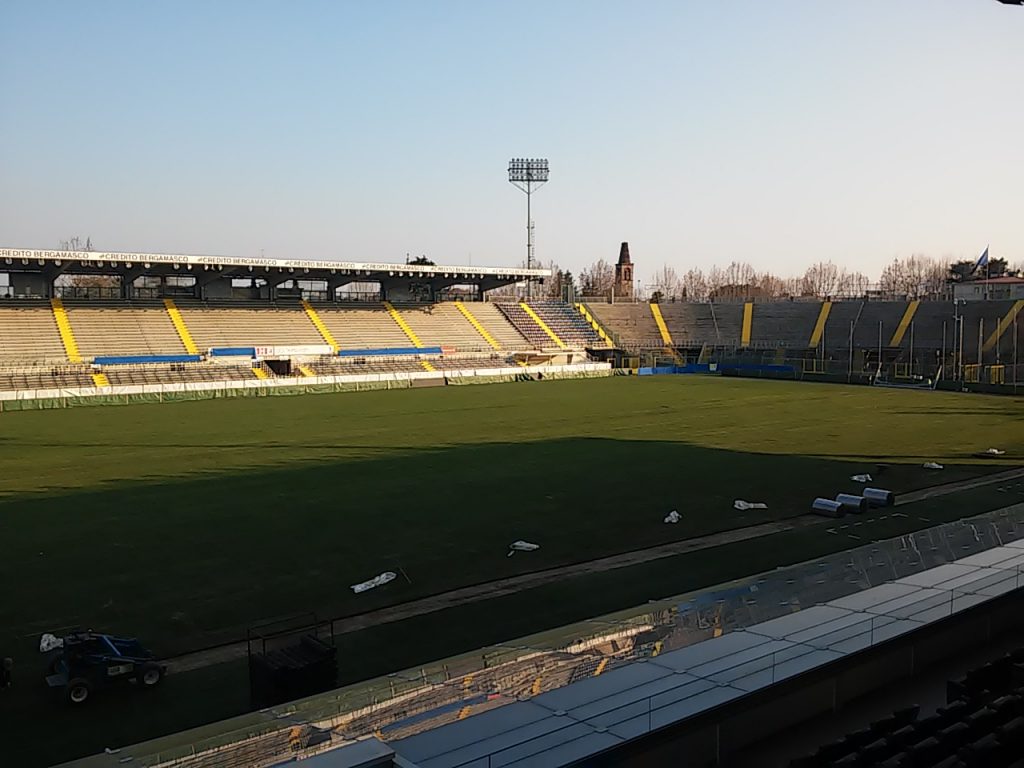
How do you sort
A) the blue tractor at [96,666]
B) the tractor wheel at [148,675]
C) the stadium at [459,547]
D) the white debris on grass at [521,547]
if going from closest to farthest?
the stadium at [459,547]
the blue tractor at [96,666]
the tractor wheel at [148,675]
the white debris on grass at [521,547]

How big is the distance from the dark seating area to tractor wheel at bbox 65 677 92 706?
24.6 ft

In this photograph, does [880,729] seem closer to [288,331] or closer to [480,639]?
[480,639]

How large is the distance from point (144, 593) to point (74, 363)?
125 feet

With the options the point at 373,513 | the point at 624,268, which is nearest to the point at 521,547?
the point at 373,513

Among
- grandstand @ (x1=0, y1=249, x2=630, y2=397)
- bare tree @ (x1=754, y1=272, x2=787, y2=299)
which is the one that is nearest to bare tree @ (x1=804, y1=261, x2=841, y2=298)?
bare tree @ (x1=754, y1=272, x2=787, y2=299)

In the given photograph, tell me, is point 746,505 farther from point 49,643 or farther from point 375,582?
point 49,643

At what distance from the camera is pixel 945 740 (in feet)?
21.0

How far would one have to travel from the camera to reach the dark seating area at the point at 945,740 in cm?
620

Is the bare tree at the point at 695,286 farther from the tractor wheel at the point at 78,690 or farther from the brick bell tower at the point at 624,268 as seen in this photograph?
the tractor wheel at the point at 78,690

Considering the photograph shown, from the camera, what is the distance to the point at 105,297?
54531mm

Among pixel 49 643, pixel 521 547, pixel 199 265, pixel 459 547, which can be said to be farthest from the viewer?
pixel 199 265

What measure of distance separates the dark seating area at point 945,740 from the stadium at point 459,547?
768mm

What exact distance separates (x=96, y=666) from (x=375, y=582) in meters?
4.67

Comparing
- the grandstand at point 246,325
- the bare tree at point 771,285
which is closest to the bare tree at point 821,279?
the bare tree at point 771,285
